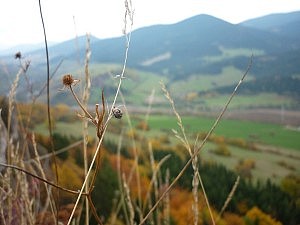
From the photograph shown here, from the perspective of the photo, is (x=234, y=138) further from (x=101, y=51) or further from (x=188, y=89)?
(x=101, y=51)

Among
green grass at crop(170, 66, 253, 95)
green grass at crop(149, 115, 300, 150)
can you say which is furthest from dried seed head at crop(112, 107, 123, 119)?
green grass at crop(170, 66, 253, 95)

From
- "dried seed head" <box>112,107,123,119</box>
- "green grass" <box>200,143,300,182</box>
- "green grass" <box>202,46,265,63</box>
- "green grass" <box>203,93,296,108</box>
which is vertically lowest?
"green grass" <box>200,143,300,182</box>

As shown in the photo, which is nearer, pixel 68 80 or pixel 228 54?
pixel 68 80

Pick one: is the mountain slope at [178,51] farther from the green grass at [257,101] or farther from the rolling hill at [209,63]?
the green grass at [257,101]

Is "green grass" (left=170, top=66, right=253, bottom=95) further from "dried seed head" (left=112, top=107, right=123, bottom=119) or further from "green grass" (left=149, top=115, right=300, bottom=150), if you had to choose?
"dried seed head" (left=112, top=107, right=123, bottom=119)

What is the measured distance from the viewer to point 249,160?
6369 centimetres

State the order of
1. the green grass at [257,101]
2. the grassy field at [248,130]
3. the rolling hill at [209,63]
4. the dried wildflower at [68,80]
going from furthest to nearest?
the rolling hill at [209,63] → the green grass at [257,101] → the grassy field at [248,130] → the dried wildflower at [68,80]

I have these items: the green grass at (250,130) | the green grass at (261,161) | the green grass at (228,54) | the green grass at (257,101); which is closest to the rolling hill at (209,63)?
the green grass at (228,54)

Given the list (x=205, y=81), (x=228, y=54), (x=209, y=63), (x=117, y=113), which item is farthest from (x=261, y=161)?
(x=228, y=54)

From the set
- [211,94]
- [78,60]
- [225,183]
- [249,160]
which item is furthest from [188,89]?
[78,60]

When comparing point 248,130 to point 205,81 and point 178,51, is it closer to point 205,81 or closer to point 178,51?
point 205,81

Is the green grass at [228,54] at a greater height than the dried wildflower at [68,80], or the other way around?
the dried wildflower at [68,80]

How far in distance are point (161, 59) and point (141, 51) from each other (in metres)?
12.3

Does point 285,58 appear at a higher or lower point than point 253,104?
higher
